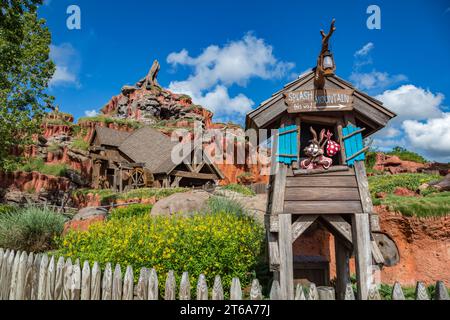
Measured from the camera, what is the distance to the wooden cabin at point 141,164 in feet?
87.1

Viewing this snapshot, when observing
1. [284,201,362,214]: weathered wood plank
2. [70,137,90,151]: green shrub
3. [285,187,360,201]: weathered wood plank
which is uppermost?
[70,137,90,151]: green shrub

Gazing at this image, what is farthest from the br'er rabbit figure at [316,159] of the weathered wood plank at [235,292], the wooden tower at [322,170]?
the weathered wood plank at [235,292]

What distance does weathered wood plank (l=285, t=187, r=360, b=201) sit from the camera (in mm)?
4617

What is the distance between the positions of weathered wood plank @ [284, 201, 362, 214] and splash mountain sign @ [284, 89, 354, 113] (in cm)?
150

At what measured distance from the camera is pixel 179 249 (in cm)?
550

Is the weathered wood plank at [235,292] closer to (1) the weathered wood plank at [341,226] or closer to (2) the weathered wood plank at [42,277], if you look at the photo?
(1) the weathered wood plank at [341,226]

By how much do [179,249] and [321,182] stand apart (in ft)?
9.30

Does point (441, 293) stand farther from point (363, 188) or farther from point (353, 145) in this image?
point (353, 145)

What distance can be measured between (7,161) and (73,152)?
2636 cm

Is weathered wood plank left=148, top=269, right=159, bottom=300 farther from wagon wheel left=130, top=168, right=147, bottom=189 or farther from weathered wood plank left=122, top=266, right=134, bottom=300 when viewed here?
wagon wheel left=130, top=168, right=147, bottom=189

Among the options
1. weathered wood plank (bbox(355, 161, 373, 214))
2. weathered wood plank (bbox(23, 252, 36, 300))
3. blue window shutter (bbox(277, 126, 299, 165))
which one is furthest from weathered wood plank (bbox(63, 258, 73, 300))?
weathered wood plank (bbox(355, 161, 373, 214))

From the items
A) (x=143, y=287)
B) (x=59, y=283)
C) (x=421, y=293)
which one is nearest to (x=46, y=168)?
(x=59, y=283)
